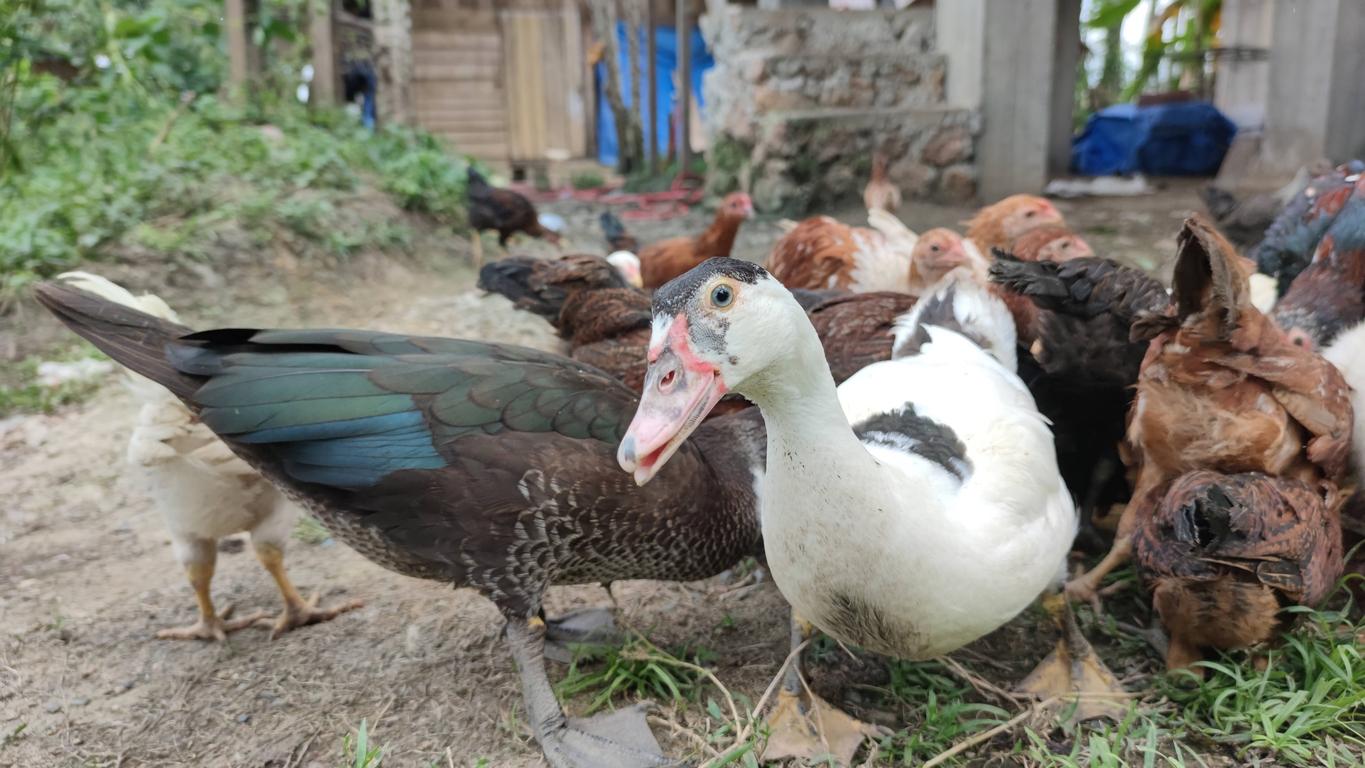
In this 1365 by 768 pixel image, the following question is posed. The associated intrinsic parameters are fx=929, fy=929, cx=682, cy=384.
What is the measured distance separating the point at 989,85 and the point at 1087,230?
1.44 metres

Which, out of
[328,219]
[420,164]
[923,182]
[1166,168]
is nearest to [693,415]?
[328,219]

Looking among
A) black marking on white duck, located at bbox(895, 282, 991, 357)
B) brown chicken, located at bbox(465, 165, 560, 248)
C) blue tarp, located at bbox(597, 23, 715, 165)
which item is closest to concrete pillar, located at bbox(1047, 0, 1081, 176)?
brown chicken, located at bbox(465, 165, 560, 248)

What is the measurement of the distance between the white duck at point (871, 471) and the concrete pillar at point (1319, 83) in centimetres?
601

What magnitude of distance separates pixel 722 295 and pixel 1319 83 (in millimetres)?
7211

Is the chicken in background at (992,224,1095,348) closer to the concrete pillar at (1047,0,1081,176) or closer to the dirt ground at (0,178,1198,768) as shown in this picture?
the dirt ground at (0,178,1198,768)

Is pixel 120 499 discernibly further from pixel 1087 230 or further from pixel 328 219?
pixel 1087 230

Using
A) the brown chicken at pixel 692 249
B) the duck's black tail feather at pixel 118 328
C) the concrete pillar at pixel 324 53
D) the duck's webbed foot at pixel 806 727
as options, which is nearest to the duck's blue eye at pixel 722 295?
the duck's webbed foot at pixel 806 727

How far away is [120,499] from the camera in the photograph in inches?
155

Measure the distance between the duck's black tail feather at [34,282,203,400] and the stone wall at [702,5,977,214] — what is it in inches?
232

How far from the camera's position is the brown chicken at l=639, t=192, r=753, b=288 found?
19.5 ft

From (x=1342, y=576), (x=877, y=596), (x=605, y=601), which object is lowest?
(x=605, y=601)

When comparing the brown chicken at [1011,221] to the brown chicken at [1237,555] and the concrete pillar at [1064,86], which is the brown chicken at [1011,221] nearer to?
the brown chicken at [1237,555]

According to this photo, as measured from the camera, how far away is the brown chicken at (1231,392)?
238 centimetres

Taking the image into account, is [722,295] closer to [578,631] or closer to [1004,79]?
[578,631]
